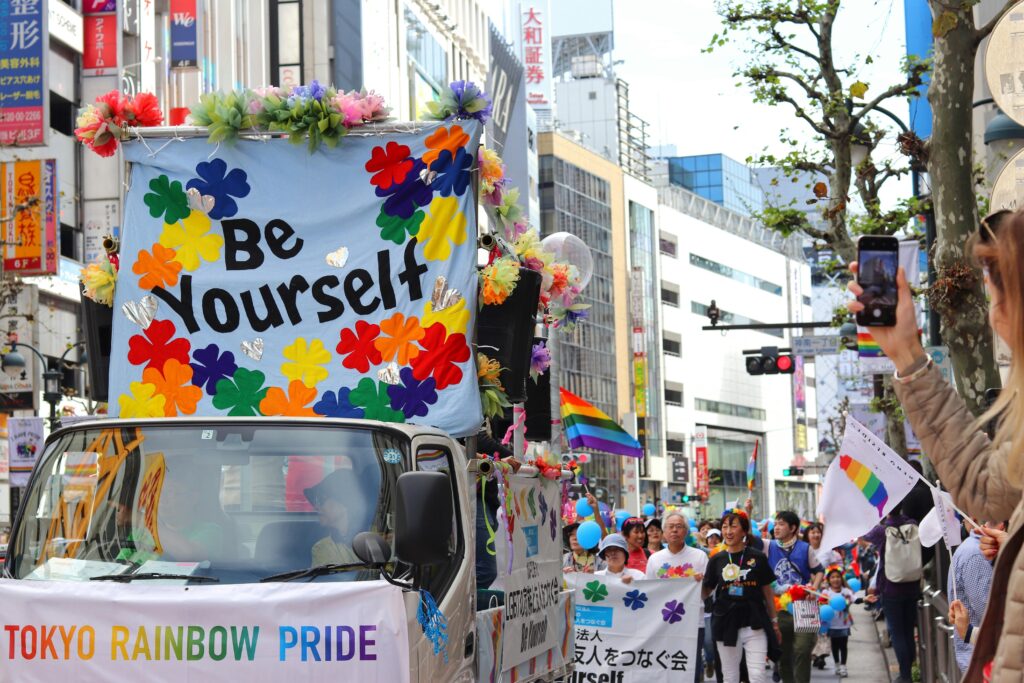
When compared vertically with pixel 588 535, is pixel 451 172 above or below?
above

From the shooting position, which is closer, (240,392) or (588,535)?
(240,392)

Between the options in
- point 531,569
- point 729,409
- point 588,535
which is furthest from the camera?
point 729,409

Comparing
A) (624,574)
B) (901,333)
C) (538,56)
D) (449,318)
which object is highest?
(538,56)

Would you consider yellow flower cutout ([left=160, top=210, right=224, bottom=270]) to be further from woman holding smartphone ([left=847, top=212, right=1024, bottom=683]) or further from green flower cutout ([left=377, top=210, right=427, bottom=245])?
woman holding smartphone ([left=847, top=212, right=1024, bottom=683])

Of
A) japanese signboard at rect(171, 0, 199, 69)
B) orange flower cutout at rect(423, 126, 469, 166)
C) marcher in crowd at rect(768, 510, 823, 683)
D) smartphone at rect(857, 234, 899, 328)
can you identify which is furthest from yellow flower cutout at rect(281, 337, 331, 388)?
japanese signboard at rect(171, 0, 199, 69)

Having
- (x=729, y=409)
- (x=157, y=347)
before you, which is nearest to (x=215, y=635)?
(x=157, y=347)

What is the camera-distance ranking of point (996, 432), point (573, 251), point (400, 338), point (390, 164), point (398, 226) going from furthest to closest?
point (573, 251)
point (390, 164)
point (398, 226)
point (400, 338)
point (996, 432)

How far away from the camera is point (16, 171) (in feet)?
96.3

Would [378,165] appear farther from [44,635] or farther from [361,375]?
[44,635]

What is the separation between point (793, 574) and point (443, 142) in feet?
32.2

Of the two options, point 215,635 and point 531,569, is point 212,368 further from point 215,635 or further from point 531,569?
point 215,635

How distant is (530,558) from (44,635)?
11.7 feet

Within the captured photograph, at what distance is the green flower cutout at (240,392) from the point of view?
8617 mm

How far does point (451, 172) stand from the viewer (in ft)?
29.3
